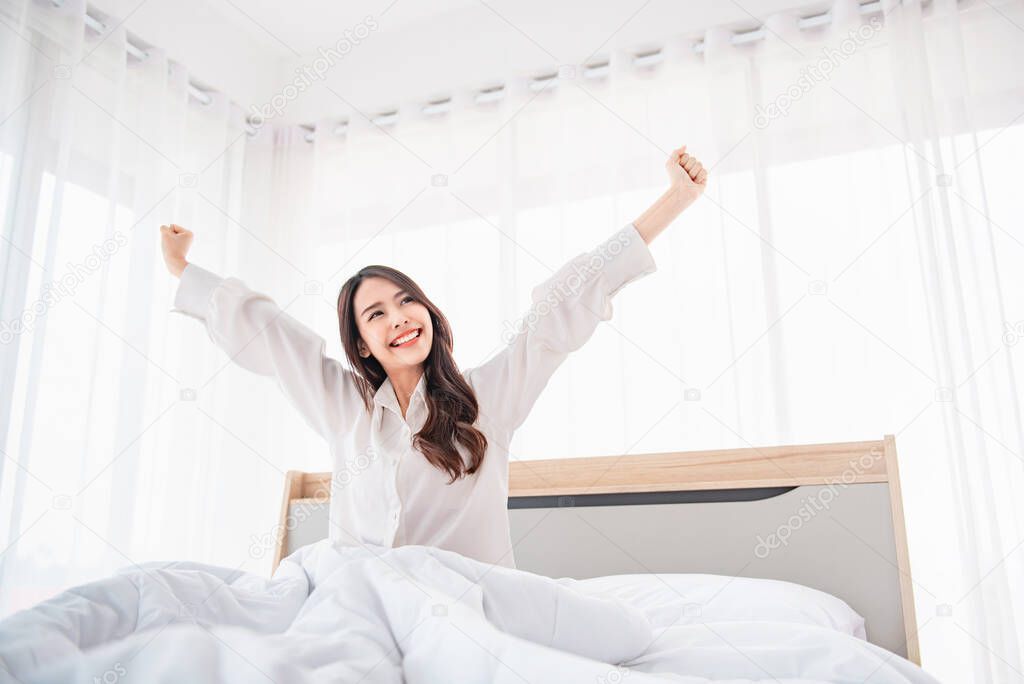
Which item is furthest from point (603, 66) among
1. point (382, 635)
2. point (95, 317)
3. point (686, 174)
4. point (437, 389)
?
point (382, 635)

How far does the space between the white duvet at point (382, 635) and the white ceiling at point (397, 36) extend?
2120mm

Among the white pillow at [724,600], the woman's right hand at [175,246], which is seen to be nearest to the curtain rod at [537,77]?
the woman's right hand at [175,246]

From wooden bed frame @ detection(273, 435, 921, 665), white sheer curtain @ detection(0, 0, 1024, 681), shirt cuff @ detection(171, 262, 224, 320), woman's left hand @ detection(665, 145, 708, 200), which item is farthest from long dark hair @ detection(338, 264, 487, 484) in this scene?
white sheer curtain @ detection(0, 0, 1024, 681)

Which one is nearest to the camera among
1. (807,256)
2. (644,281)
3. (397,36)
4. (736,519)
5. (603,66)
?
(736,519)

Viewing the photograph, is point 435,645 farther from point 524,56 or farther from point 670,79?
point 524,56

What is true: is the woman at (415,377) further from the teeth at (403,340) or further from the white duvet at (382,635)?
the white duvet at (382,635)

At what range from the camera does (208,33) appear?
289cm

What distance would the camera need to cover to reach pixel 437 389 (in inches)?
57.4

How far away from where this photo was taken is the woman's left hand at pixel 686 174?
4.57 ft

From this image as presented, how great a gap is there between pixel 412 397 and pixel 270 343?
0.28 m

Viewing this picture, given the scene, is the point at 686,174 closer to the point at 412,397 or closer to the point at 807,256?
the point at 412,397

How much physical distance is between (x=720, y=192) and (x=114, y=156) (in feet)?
6.19

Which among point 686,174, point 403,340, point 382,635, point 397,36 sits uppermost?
point 397,36

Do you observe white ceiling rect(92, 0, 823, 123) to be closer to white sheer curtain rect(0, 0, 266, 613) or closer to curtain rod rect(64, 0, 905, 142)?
curtain rod rect(64, 0, 905, 142)
